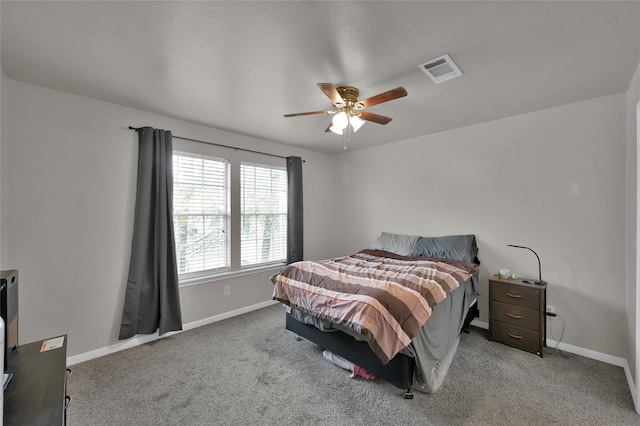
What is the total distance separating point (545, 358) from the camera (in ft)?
8.39

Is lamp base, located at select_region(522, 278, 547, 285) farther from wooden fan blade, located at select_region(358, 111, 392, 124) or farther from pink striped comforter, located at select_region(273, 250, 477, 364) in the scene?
wooden fan blade, located at select_region(358, 111, 392, 124)

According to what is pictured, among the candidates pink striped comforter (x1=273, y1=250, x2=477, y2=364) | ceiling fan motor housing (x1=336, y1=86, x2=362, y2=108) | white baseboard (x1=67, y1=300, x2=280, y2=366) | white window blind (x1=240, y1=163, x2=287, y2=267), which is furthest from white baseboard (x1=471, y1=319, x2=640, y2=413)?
white baseboard (x1=67, y1=300, x2=280, y2=366)

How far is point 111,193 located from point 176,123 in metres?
1.05

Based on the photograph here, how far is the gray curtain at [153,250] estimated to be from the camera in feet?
9.09

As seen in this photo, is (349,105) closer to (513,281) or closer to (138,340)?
(513,281)

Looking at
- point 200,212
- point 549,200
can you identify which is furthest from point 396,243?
point 200,212

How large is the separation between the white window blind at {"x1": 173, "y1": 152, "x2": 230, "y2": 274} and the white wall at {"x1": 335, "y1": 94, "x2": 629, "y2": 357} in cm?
265

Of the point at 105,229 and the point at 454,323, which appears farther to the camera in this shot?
the point at 105,229

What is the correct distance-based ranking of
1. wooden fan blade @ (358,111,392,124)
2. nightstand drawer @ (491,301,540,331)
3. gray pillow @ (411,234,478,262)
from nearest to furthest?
wooden fan blade @ (358,111,392,124)
nightstand drawer @ (491,301,540,331)
gray pillow @ (411,234,478,262)

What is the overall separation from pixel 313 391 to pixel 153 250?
2150mm

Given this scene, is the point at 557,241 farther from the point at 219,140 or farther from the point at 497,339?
the point at 219,140

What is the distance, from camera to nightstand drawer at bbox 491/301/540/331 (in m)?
2.63

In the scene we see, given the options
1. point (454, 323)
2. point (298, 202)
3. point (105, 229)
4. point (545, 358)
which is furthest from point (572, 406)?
point (105, 229)

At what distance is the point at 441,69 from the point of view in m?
2.04
